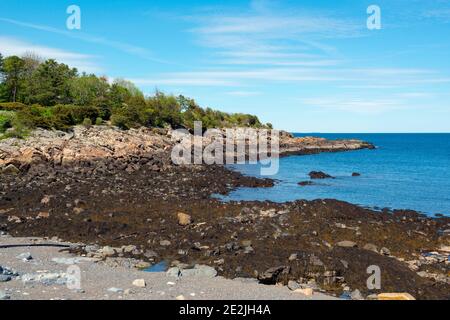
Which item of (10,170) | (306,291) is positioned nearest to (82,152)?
(10,170)

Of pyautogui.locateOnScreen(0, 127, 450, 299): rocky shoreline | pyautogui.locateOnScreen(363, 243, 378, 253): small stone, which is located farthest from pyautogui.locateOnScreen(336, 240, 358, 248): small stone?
pyautogui.locateOnScreen(363, 243, 378, 253): small stone

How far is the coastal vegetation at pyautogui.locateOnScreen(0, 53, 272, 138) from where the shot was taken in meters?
55.5

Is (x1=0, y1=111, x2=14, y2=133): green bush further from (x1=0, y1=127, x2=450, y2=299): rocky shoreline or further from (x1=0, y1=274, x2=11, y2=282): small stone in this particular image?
(x1=0, y1=274, x2=11, y2=282): small stone

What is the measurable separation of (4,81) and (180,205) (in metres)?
58.5

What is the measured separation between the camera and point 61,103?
77750mm

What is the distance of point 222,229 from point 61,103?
209 ft

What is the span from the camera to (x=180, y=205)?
29656mm

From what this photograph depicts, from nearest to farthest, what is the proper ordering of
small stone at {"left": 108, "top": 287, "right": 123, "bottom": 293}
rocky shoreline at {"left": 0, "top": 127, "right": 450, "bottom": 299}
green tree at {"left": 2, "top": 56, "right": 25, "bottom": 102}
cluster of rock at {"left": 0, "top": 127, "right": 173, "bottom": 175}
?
small stone at {"left": 108, "top": 287, "right": 123, "bottom": 293} < rocky shoreline at {"left": 0, "top": 127, "right": 450, "bottom": 299} < cluster of rock at {"left": 0, "top": 127, "right": 173, "bottom": 175} < green tree at {"left": 2, "top": 56, "right": 25, "bottom": 102}

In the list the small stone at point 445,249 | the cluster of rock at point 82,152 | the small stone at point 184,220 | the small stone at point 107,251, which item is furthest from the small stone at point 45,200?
the small stone at point 445,249

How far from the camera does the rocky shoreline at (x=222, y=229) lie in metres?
17.0

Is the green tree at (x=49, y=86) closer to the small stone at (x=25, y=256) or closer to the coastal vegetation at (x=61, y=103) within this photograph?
the coastal vegetation at (x=61, y=103)

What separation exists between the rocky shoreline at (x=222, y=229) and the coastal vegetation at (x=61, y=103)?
13043mm

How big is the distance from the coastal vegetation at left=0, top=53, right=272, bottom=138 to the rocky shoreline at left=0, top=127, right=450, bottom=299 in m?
13.0
